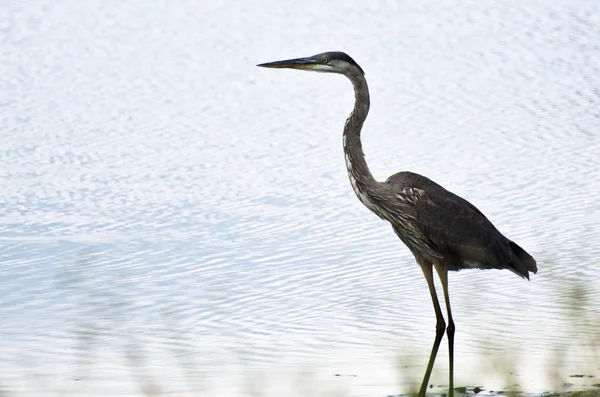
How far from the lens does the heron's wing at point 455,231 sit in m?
7.22

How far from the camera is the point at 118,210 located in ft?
34.5

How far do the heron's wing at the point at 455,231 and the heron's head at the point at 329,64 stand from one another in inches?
34.8

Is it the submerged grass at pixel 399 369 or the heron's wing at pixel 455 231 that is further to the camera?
the heron's wing at pixel 455 231

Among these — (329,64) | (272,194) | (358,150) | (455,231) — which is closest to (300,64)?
(329,64)

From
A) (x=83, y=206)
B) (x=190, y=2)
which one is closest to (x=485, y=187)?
(x=83, y=206)

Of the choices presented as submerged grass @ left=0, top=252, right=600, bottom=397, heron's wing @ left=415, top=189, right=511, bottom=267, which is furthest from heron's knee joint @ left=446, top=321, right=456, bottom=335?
heron's wing @ left=415, top=189, right=511, bottom=267

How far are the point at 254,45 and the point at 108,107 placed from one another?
12.8 ft

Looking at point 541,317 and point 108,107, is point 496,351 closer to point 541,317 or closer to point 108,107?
point 541,317

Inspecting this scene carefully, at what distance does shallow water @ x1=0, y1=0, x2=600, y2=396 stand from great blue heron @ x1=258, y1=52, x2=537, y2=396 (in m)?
0.44

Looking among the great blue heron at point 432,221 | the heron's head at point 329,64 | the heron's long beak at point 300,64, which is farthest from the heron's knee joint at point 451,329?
the heron's long beak at point 300,64

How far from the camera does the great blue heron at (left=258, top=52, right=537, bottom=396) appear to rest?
7230mm

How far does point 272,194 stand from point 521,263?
4.00 m

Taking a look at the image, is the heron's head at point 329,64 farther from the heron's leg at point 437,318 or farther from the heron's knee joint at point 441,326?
the heron's knee joint at point 441,326

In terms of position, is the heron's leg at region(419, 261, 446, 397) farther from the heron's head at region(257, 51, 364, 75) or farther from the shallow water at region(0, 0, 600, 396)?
the heron's head at region(257, 51, 364, 75)
